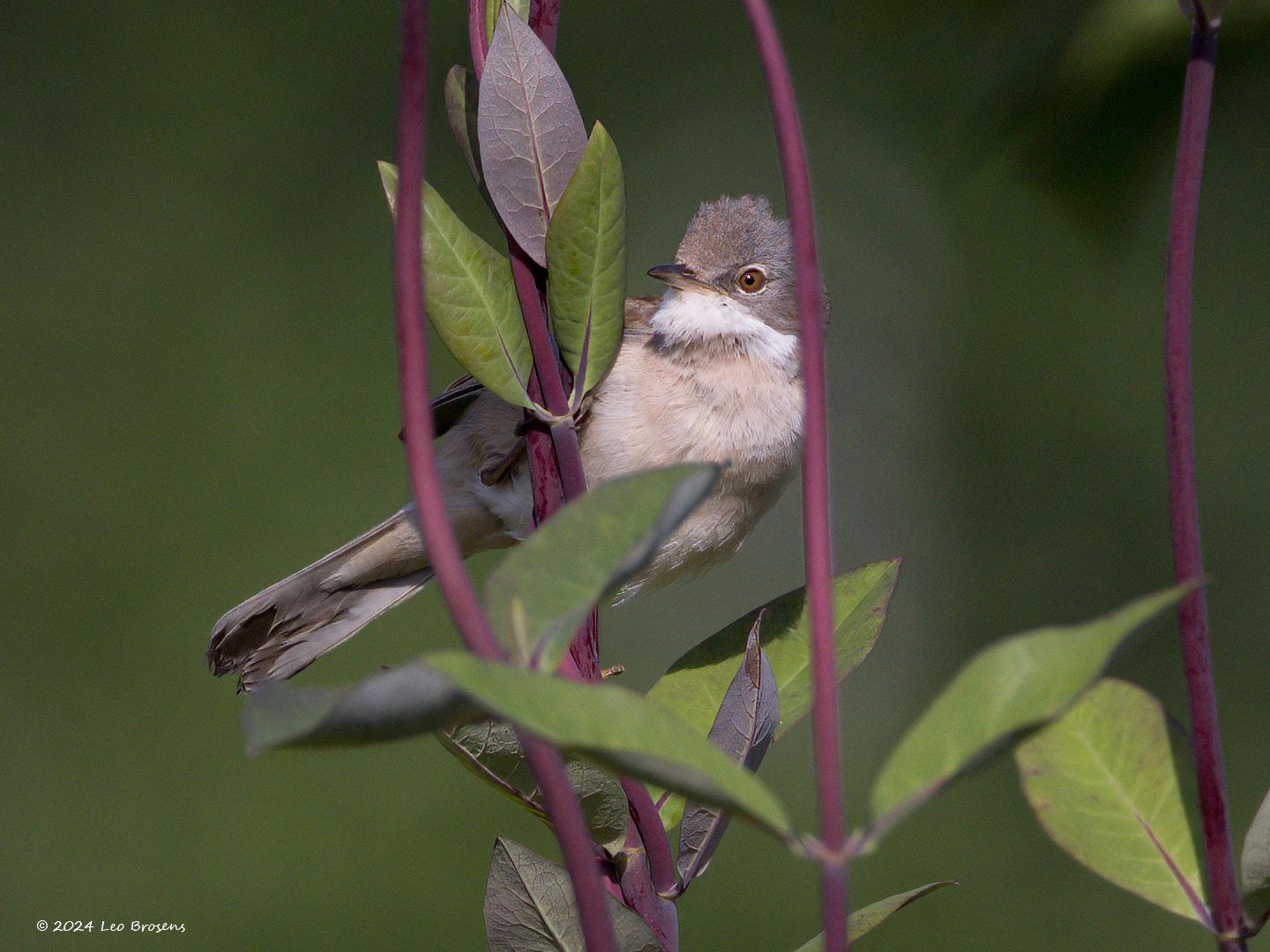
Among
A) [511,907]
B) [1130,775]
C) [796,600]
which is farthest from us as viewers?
[796,600]

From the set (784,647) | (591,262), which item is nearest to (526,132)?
(591,262)

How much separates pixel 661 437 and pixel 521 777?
119cm

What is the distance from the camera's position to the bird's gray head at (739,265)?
2.25 meters

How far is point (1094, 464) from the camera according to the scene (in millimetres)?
5594

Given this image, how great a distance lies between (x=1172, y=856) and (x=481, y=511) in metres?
1.74

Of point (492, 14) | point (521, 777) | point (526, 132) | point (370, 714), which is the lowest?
point (521, 777)

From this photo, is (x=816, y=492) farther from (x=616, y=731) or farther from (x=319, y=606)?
(x=319, y=606)

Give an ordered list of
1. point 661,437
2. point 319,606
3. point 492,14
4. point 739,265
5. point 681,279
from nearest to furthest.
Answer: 1. point 492,14
2. point 661,437
3. point 319,606
4. point 681,279
5. point 739,265

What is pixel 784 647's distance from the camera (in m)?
0.90

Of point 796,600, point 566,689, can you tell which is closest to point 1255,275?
point 796,600

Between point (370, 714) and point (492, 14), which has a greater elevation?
point (492, 14)

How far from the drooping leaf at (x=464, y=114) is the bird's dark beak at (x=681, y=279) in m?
1.26

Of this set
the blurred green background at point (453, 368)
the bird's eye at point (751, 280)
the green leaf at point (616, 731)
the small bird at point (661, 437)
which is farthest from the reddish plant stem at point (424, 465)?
the blurred green background at point (453, 368)

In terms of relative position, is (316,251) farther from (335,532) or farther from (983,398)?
(983,398)
